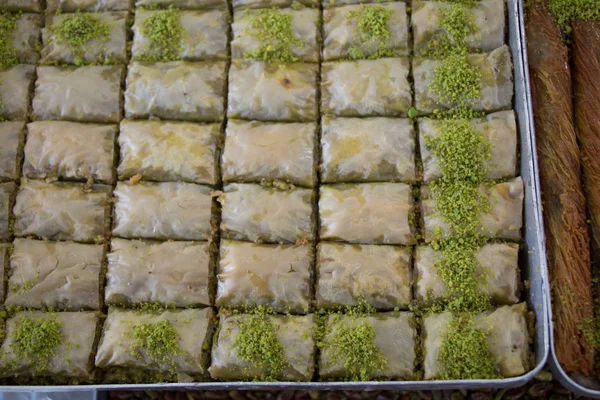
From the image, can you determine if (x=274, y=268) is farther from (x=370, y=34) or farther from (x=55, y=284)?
(x=370, y=34)

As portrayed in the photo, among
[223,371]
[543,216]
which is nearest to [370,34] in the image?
[543,216]

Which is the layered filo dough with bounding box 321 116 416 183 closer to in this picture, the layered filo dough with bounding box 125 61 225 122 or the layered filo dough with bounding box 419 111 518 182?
the layered filo dough with bounding box 419 111 518 182

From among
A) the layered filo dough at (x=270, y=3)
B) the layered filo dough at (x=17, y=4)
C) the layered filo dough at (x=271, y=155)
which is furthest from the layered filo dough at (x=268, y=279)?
the layered filo dough at (x=17, y=4)

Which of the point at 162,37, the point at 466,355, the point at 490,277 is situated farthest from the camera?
the point at 162,37

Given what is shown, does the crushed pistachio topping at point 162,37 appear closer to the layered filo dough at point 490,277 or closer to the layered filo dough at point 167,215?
the layered filo dough at point 167,215

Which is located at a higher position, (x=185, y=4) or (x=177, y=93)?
(x=185, y=4)

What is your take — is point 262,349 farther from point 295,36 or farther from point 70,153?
→ point 295,36

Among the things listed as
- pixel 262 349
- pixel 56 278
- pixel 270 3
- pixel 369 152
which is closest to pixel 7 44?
pixel 56 278
